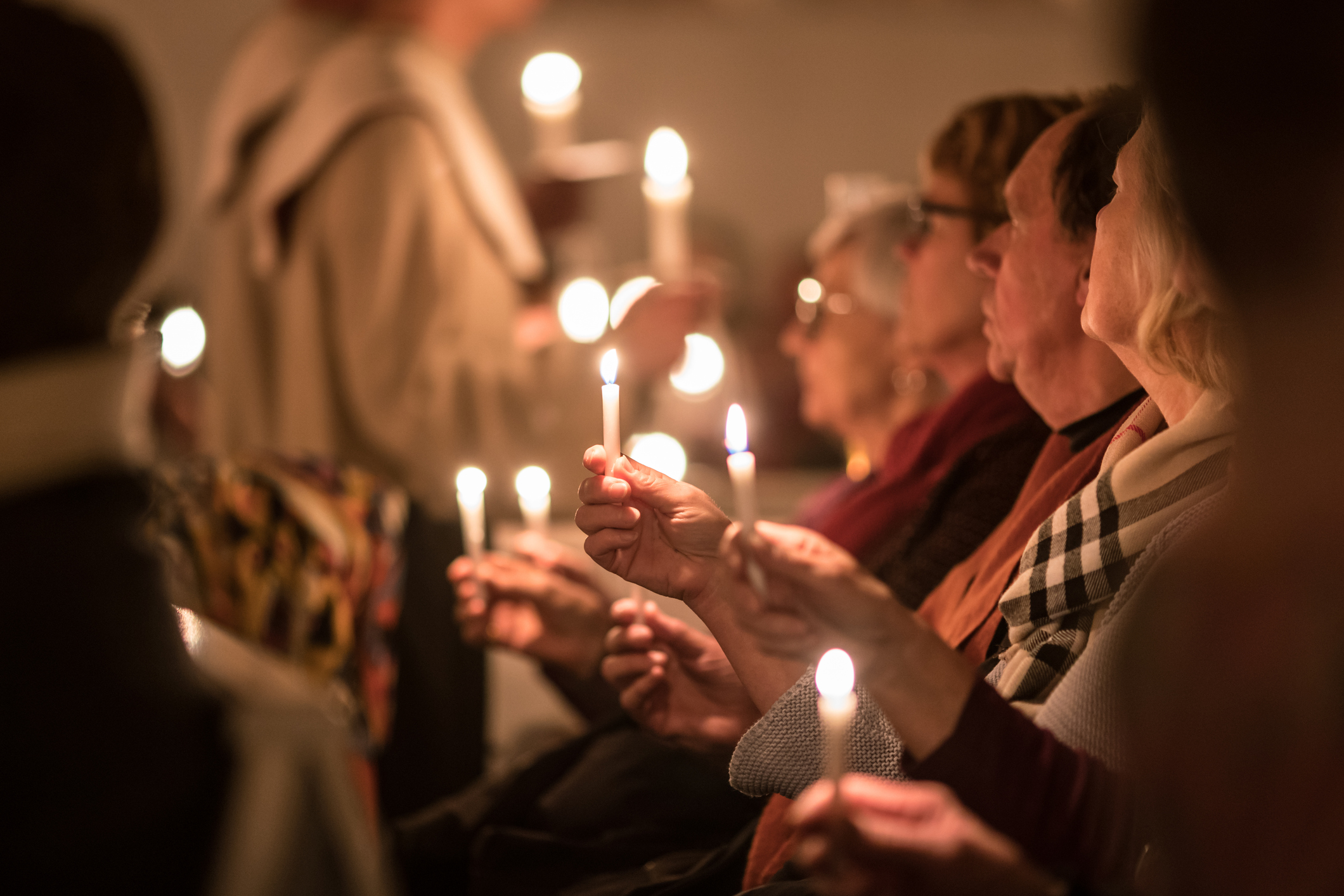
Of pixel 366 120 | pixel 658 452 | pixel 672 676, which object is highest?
pixel 366 120

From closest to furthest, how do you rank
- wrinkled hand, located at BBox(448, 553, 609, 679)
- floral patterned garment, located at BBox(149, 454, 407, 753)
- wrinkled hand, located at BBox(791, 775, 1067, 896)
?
1. wrinkled hand, located at BBox(791, 775, 1067, 896)
2. floral patterned garment, located at BBox(149, 454, 407, 753)
3. wrinkled hand, located at BBox(448, 553, 609, 679)

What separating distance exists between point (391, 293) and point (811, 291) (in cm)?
69

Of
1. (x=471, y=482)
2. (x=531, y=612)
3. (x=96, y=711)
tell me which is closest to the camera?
(x=96, y=711)

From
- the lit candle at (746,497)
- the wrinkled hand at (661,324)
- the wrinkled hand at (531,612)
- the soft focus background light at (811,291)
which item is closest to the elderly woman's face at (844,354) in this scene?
the soft focus background light at (811,291)

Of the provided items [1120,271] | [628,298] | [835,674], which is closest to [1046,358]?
[1120,271]

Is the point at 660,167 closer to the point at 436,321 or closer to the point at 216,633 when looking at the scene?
the point at 436,321

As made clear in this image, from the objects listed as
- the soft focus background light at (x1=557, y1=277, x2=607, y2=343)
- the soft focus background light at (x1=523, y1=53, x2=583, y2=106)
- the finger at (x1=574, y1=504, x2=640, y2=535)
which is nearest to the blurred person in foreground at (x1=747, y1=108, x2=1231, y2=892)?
the finger at (x1=574, y1=504, x2=640, y2=535)

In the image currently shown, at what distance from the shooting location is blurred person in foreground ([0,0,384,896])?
70cm

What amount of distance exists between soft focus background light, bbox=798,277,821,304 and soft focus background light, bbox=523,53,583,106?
58 centimetres

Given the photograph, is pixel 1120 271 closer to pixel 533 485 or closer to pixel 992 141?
pixel 992 141

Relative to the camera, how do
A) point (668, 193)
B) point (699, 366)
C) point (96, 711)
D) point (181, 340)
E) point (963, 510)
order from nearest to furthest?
point (96, 711) < point (963, 510) < point (668, 193) < point (181, 340) < point (699, 366)

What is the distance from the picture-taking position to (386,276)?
185 cm

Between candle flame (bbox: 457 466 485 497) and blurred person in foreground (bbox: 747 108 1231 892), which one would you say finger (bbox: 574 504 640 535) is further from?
candle flame (bbox: 457 466 485 497)

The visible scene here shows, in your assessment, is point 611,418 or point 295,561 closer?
point 611,418
